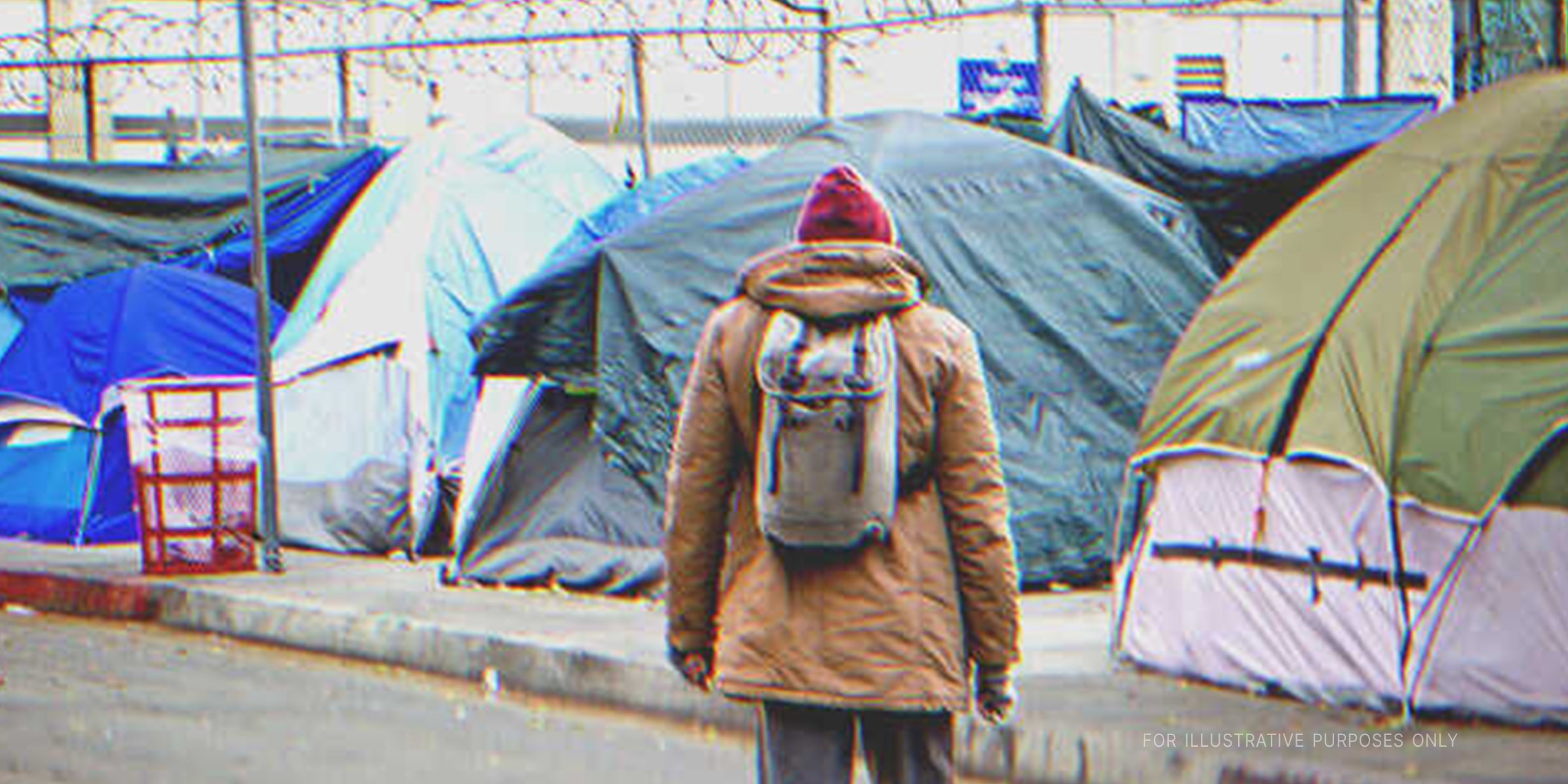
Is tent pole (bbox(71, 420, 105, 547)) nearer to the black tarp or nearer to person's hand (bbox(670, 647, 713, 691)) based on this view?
the black tarp

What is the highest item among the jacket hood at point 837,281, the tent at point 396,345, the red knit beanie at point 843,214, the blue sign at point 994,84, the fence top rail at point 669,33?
the fence top rail at point 669,33

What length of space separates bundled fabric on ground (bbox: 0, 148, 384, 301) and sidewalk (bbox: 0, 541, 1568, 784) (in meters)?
2.92

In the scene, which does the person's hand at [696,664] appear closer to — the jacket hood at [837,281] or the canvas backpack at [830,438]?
the canvas backpack at [830,438]

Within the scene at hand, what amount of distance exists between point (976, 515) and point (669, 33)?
34.8ft

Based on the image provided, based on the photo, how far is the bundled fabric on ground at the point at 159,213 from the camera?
16938 mm

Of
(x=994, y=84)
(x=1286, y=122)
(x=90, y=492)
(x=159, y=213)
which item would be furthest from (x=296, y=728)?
(x=159, y=213)

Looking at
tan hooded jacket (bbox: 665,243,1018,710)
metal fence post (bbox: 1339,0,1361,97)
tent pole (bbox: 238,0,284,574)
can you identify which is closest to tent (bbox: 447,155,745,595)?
tent pole (bbox: 238,0,284,574)

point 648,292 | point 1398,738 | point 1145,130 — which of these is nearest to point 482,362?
point 648,292

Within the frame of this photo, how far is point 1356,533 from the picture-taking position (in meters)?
8.00

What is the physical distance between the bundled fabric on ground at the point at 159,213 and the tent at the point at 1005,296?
5.19 m

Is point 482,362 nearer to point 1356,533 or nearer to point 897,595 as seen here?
point 1356,533

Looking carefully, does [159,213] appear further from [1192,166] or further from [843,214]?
[843,214]

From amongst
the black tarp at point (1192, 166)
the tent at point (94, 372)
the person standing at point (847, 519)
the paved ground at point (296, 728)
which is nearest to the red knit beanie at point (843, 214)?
the person standing at point (847, 519)

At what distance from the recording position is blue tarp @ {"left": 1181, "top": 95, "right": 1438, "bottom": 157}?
13844 millimetres
